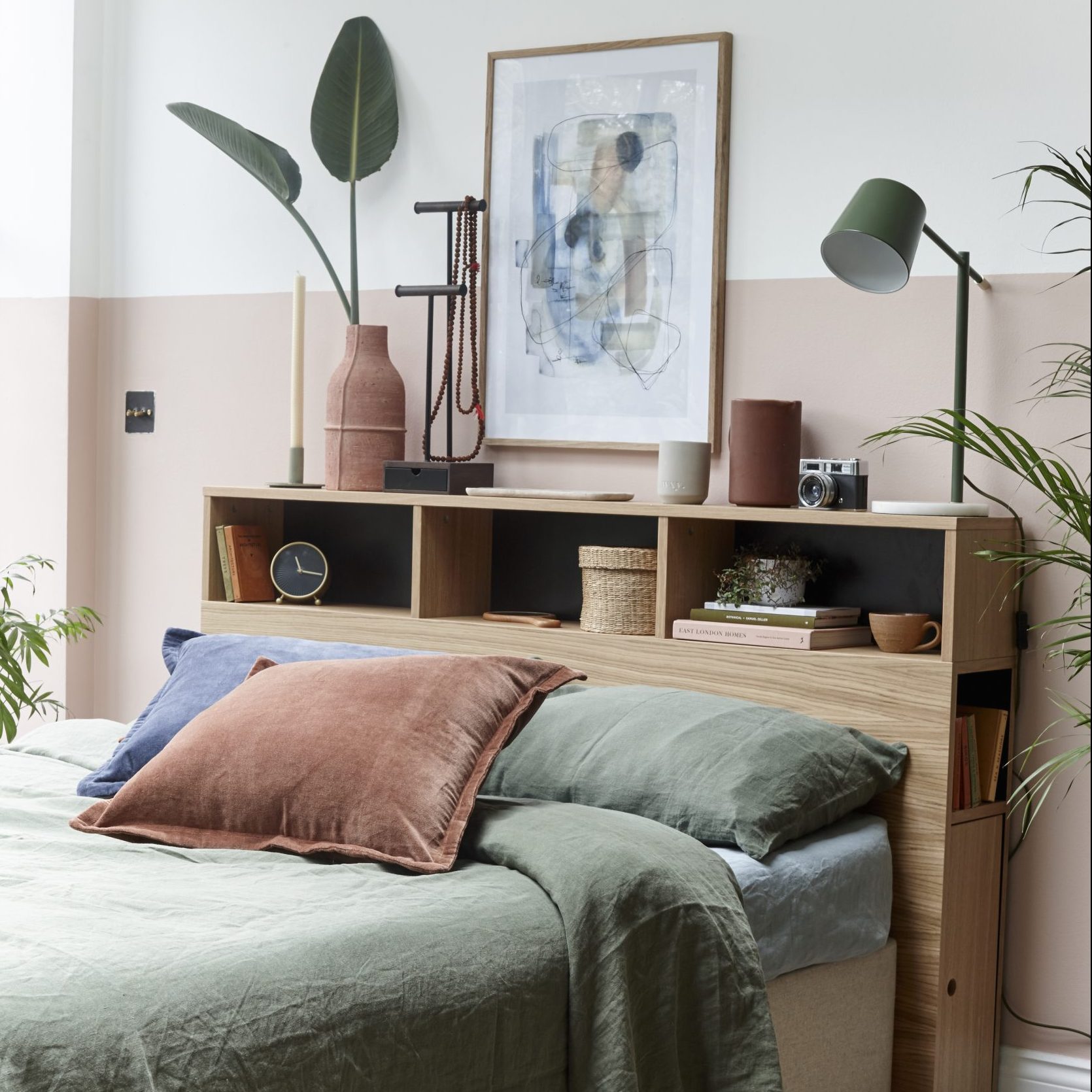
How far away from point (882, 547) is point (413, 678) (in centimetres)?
111

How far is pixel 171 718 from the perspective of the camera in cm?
254

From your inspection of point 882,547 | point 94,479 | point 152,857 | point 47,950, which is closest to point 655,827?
point 152,857

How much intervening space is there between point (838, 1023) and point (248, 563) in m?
1.69

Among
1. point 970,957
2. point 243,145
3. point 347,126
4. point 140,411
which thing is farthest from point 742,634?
point 140,411

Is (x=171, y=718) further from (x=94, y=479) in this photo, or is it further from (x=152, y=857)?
(x=94, y=479)

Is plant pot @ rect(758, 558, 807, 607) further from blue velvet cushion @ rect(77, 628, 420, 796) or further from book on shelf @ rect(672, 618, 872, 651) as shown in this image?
blue velvet cushion @ rect(77, 628, 420, 796)

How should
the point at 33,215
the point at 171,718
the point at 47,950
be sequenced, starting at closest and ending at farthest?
the point at 47,950 → the point at 171,718 → the point at 33,215

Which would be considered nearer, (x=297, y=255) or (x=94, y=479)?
(x=297, y=255)

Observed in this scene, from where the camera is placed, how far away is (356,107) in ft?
11.3

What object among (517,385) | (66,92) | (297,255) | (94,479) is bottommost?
(94,479)

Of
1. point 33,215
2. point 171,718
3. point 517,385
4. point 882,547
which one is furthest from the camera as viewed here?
point 33,215

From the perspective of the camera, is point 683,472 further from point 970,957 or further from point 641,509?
point 970,957

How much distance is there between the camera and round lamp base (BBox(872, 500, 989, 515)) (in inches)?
103

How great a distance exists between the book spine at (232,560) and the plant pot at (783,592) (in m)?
1.21
